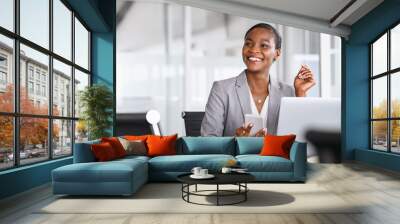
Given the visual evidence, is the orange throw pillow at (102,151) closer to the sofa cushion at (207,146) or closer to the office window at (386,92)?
the sofa cushion at (207,146)

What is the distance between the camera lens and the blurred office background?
8758mm

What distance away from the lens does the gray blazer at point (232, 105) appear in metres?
8.66

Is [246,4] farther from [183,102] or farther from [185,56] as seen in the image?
[183,102]

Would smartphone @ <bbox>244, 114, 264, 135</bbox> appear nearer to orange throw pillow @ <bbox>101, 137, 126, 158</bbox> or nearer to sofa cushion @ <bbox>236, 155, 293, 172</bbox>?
sofa cushion @ <bbox>236, 155, 293, 172</bbox>

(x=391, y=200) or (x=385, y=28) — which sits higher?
(x=385, y=28)

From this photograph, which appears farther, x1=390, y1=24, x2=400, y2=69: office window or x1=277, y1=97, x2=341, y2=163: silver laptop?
x1=277, y1=97, x2=341, y2=163: silver laptop

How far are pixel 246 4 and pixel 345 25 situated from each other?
95.6 inches

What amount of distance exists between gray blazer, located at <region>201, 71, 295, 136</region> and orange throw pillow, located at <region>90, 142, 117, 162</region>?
332 cm

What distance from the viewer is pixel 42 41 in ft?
19.9

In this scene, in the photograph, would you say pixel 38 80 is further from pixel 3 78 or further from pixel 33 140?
pixel 3 78

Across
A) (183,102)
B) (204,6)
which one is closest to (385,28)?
(204,6)

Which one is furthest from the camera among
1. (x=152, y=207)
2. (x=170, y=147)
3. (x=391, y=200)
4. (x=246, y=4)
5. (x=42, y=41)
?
(x=246, y=4)

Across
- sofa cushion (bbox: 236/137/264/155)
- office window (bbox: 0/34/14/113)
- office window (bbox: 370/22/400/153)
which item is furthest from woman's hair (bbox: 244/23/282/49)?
office window (bbox: 0/34/14/113)

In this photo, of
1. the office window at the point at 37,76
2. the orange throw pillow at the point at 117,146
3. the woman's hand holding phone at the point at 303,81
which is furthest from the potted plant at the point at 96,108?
the woman's hand holding phone at the point at 303,81
